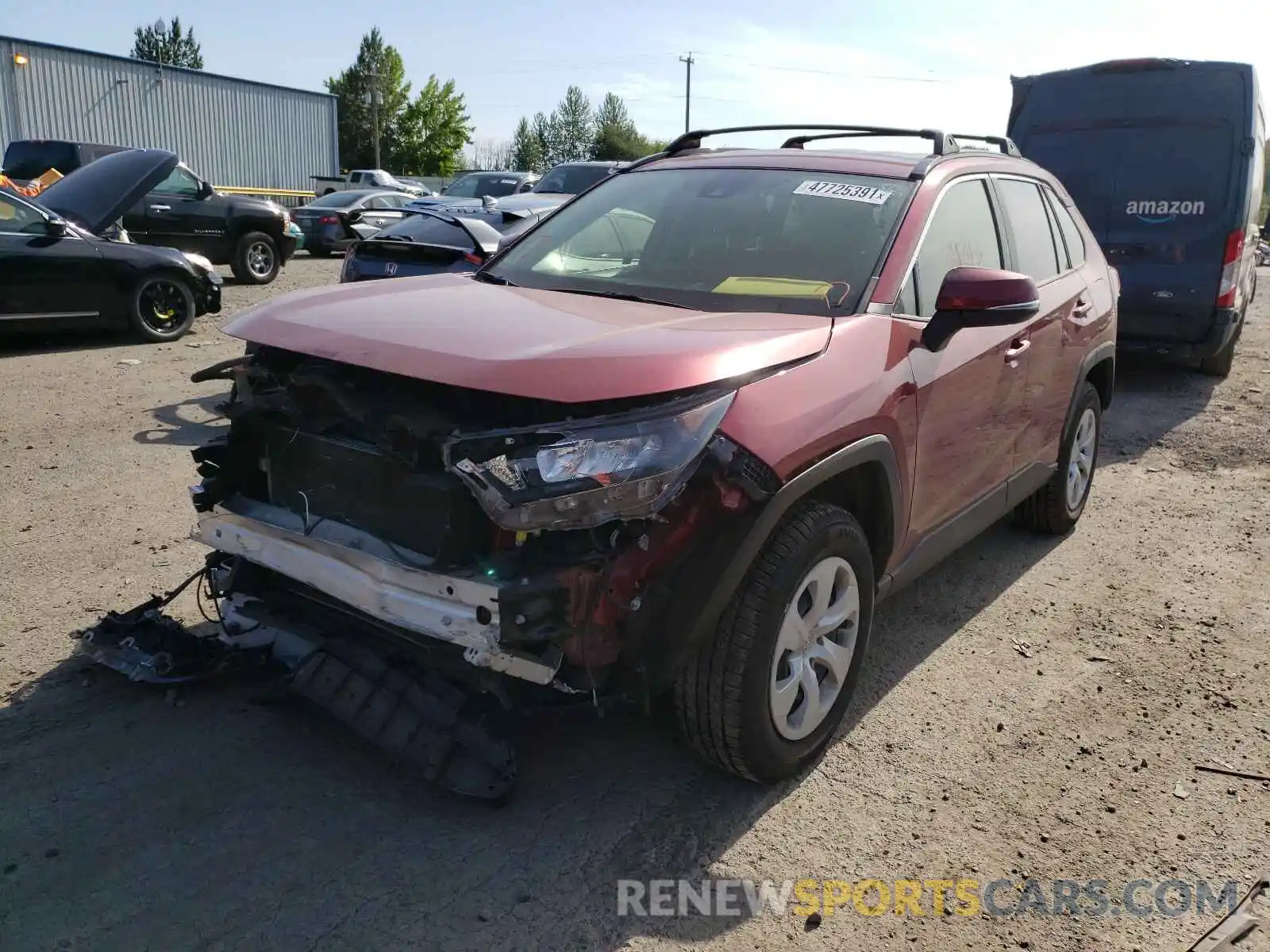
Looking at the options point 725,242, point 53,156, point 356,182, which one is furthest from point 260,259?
point 356,182

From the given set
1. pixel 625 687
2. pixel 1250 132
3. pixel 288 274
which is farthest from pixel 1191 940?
pixel 288 274

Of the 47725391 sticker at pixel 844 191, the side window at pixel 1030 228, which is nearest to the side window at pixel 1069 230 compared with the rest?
the side window at pixel 1030 228

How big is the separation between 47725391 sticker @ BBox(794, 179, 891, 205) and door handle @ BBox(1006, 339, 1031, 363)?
837mm

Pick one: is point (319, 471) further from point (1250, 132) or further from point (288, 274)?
point (288, 274)

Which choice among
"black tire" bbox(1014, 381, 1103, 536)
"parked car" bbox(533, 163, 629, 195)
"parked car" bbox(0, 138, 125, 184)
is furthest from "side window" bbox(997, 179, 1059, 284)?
"parked car" bbox(0, 138, 125, 184)

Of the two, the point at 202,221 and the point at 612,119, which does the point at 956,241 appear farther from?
the point at 612,119

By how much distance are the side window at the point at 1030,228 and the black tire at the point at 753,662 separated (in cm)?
208

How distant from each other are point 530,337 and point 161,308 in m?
8.81

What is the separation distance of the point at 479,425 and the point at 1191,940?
219 cm

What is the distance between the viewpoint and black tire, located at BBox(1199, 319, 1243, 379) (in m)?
10.1

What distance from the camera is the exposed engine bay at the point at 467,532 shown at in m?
2.51

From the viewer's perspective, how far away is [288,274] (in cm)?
1755

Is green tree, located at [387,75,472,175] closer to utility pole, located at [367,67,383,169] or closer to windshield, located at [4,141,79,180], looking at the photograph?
utility pole, located at [367,67,383,169]

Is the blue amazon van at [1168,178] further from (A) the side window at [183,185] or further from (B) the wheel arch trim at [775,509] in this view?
(A) the side window at [183,185]
